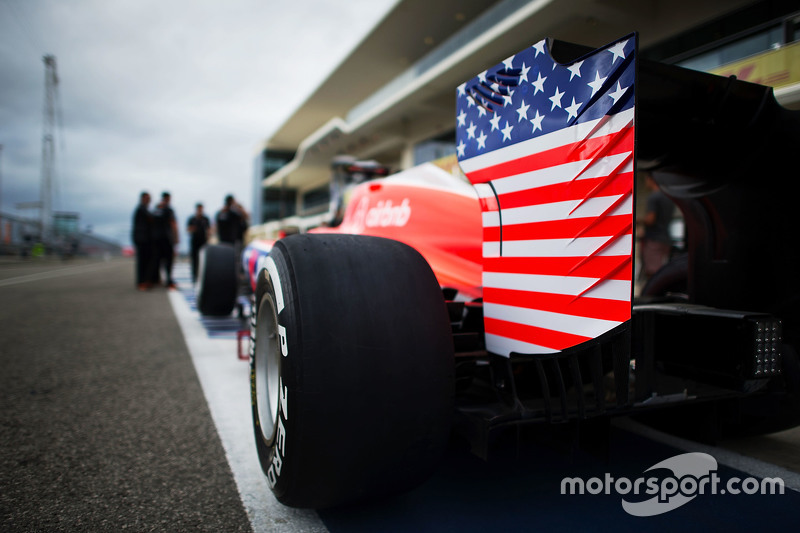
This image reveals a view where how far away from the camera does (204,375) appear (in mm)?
3031

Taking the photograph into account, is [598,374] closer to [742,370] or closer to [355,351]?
[742,370]

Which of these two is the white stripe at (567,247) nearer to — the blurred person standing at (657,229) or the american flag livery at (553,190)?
the american flag livery at (553,190)

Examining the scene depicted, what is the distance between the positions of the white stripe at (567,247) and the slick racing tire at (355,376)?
270 mm

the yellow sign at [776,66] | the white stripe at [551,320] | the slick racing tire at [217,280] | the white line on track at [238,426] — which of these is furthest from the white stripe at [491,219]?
the yellow sign at [776,66]

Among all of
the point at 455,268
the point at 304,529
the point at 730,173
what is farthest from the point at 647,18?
the point at 304,529

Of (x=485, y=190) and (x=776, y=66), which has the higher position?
(x=776, y=66)

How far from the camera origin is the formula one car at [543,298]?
117 centimetres

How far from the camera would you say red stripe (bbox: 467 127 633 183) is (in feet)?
3.61

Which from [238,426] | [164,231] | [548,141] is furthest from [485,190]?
[164,231]

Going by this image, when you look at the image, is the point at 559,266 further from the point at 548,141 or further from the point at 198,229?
the point at 198,229

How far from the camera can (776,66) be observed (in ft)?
17.5

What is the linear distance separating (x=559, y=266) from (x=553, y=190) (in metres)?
0.20

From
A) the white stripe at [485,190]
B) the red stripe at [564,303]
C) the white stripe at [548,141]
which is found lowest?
the red stripe at [564,303]

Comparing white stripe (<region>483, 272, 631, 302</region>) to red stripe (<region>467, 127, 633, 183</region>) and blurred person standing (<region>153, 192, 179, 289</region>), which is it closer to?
red stripe (<region>467, 127, 633, 183</region>)
